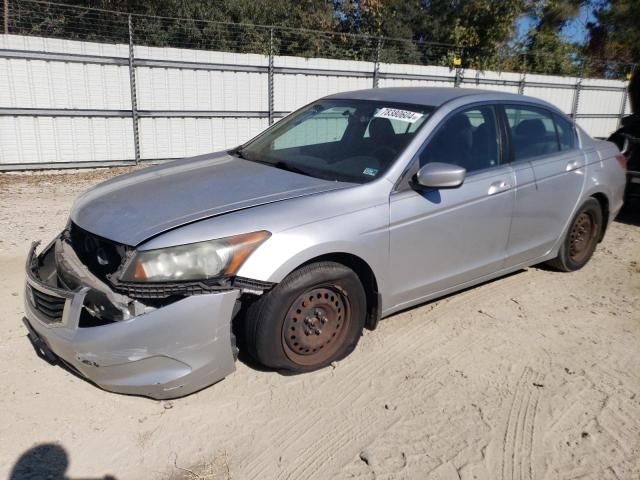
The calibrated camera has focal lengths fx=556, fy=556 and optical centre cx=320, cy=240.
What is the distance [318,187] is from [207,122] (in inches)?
→ 314

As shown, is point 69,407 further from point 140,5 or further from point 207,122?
point 140,5

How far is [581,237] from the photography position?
5.16m

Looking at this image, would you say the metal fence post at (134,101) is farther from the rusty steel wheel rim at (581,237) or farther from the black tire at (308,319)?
the black tire at (308,319)

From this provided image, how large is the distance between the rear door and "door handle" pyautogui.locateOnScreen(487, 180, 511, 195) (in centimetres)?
13

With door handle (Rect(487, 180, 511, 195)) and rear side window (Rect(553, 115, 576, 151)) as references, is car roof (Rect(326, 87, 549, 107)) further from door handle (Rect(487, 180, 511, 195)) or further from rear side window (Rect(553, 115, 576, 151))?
door handle (Rect(487, 180, 511, 195))

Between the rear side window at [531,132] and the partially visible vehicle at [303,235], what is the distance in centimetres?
1

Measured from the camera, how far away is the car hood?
9.57 ft

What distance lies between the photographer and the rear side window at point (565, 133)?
479 cm

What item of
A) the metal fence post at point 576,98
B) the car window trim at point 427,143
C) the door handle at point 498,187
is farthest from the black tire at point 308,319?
the metal fence post at point 576,98

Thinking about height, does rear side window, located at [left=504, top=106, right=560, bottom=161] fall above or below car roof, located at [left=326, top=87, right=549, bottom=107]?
below

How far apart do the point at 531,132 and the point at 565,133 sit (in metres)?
0.54

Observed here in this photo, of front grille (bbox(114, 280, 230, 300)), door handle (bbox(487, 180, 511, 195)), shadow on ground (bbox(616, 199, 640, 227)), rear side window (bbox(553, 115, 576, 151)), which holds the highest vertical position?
rear side window (bbox(553, 115, 576, 151))

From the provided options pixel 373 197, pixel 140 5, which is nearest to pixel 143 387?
pixel 373 197

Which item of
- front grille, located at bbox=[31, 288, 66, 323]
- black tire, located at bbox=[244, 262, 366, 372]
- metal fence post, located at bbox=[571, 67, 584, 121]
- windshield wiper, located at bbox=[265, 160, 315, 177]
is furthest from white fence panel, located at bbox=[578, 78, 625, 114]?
Answer: front grille, located at bbox=[31, 288, 66, 323]
